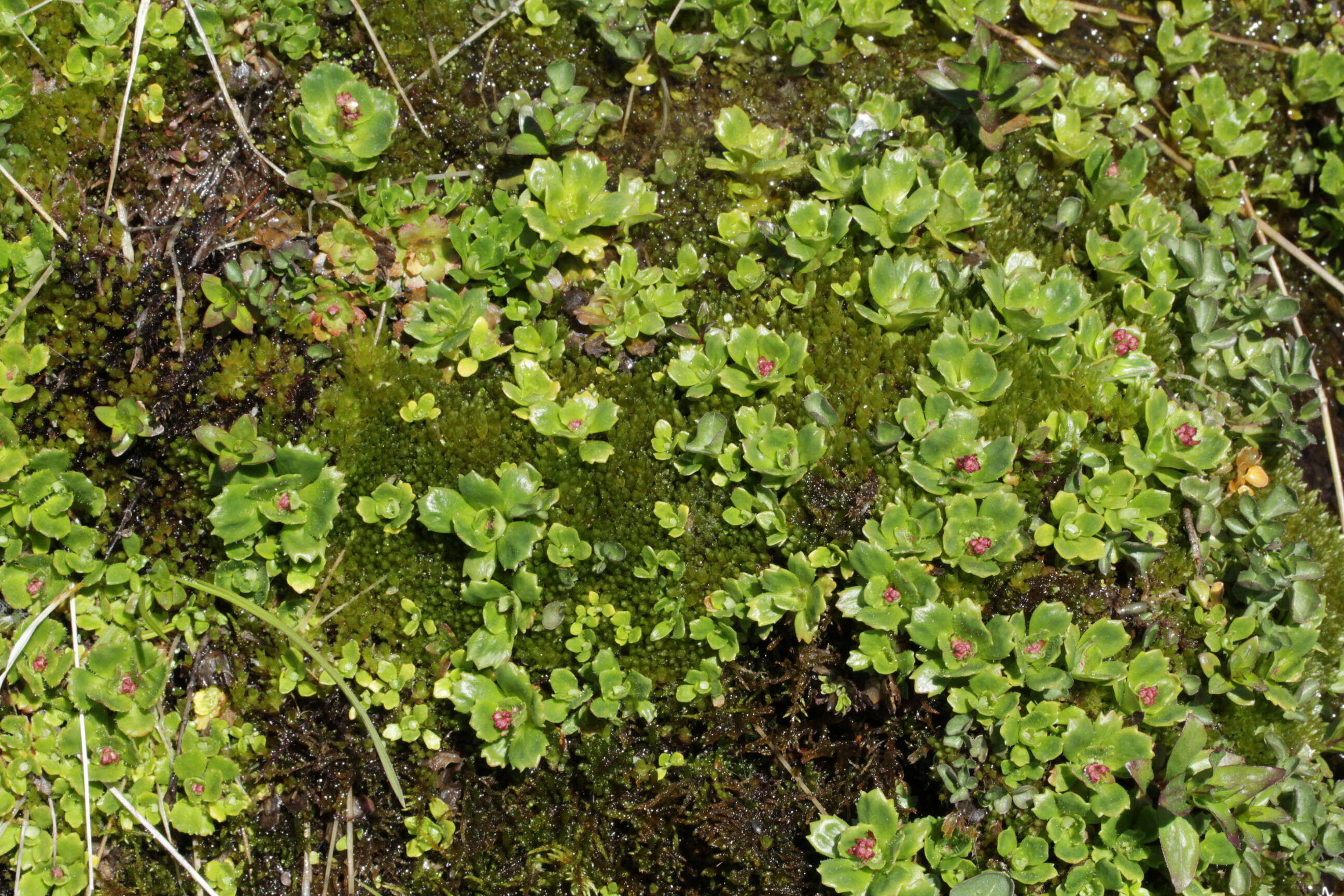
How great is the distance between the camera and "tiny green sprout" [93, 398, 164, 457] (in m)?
3.18

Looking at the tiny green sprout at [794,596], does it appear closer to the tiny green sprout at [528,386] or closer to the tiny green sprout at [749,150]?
Answer: the tiny green sprout at [528,386]

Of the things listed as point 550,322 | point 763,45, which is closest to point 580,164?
point 550,322

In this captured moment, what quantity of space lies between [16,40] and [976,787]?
399 centimetres

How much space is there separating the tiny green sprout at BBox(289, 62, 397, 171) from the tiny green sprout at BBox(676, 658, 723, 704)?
2034 mm

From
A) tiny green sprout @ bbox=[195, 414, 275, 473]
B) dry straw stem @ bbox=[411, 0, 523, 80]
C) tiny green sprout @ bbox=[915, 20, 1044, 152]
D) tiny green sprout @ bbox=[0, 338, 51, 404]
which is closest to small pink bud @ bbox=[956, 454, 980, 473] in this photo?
tiny green sprout @ bbox=[915, 20, 1044, 152]

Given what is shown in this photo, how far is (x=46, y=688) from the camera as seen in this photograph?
10.3 ft

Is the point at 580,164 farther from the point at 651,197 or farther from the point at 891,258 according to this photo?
the point at 891,258

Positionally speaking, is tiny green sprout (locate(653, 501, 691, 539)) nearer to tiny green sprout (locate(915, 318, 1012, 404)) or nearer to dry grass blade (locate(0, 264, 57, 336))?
tiny green sprout (locate(915, 318, 1012, 404))

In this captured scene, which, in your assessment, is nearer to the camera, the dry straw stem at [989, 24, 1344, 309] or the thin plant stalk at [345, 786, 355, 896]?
the thin plant stalk at [345, 786, 355, 896]

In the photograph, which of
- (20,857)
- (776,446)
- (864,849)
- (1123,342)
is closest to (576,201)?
(776,446)

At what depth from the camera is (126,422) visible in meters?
3.20

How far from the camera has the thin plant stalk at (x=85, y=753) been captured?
3039 mm

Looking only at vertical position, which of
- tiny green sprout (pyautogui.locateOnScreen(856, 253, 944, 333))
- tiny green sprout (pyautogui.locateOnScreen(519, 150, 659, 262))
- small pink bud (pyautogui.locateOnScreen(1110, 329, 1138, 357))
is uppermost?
tiny green sprout (pyautogui.locateOnScreen(519, 150, 659, 262))

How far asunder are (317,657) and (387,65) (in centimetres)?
208
